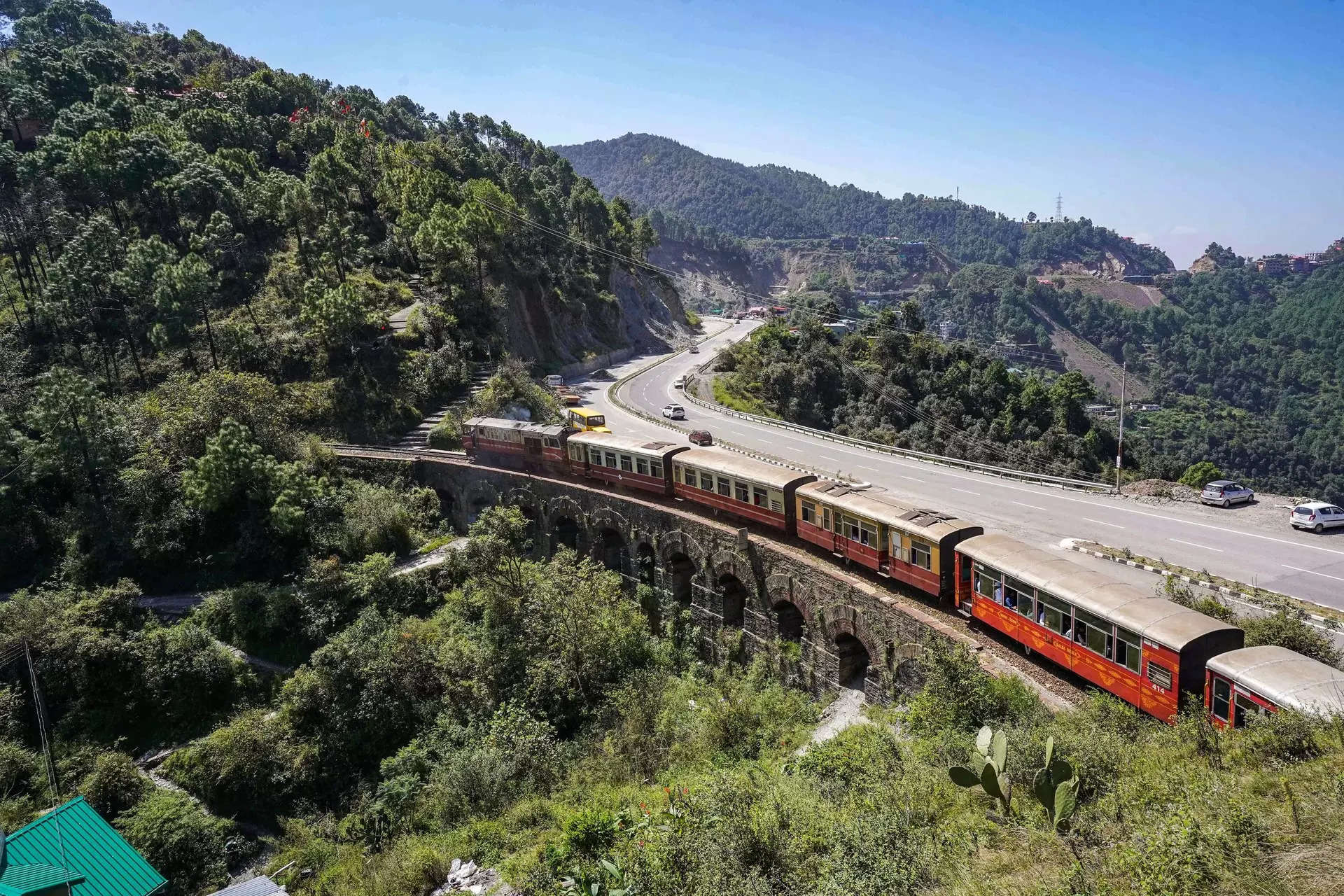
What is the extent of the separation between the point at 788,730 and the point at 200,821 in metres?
17.7

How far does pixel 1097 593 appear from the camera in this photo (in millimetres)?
15953

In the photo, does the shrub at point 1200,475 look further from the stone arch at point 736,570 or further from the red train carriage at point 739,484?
the stone arch at point 736,570

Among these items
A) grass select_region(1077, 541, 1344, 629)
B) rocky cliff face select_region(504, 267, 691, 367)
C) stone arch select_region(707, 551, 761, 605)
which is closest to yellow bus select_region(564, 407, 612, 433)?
stone arch select_region(707, 551, 761, 605)

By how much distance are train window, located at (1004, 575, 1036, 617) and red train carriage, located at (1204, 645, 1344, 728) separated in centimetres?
402

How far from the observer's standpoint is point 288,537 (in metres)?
34.0

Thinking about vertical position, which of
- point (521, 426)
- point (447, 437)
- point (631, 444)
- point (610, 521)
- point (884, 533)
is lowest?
point (610, 521)

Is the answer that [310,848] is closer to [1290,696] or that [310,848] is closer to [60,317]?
[1290,696]

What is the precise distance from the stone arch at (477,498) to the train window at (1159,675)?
99.1ft

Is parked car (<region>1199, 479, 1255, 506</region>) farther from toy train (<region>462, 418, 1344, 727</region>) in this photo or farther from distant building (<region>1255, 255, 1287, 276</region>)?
distant building (<region>1255, 255, 1287, 276</region>)

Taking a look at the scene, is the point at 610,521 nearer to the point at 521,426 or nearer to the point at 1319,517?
the point at 521,426

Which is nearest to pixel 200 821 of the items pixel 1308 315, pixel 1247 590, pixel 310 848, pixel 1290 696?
pixel 310 848

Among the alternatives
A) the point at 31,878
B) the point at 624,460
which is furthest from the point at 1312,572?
the point at 31,878

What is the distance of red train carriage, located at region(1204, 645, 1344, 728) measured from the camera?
12.0m

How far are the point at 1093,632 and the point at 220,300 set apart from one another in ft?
186
